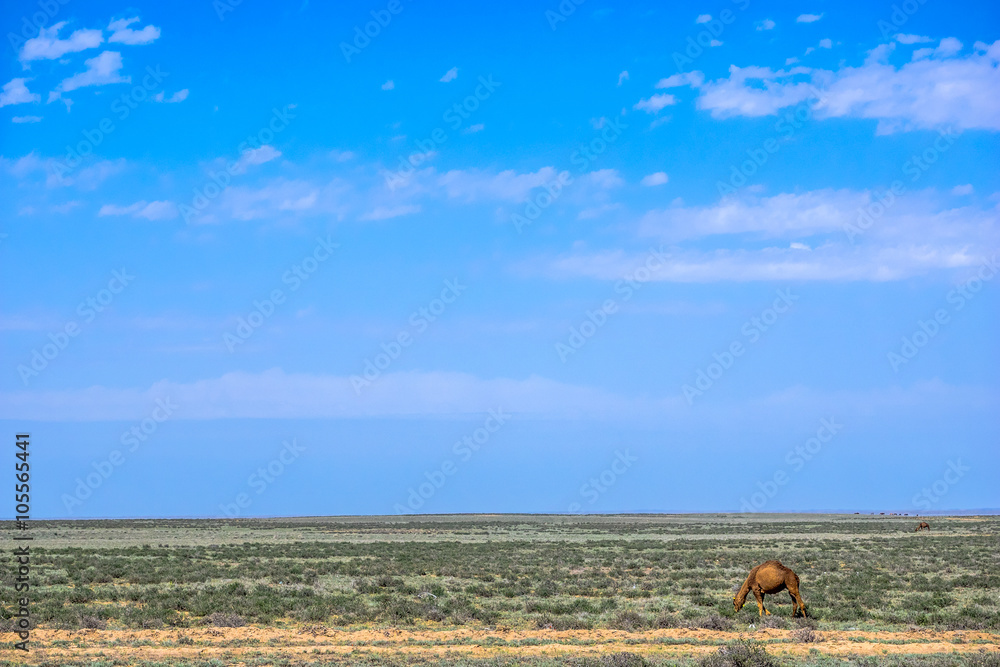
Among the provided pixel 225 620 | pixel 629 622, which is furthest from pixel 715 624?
pixel 225 620

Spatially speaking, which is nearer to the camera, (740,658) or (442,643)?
(740,658)

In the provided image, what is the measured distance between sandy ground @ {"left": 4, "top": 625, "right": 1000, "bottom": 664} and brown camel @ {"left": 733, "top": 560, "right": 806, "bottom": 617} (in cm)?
116

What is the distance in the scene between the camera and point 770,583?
19.1 metres

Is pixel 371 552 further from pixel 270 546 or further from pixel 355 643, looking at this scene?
pixel 355 643

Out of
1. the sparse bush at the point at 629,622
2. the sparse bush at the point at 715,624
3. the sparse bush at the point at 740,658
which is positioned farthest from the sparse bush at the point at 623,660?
the sparse bush at the point at 715,624

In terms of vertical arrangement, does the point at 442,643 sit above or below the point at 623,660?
below

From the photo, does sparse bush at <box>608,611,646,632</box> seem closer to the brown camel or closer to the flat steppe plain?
the flat steppe plain

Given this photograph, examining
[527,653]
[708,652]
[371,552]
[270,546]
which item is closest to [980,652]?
[708,652]

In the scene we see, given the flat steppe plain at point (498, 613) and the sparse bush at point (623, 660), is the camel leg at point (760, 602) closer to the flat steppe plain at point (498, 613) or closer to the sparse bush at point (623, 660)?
the flat steppe plain at point (498, 613)

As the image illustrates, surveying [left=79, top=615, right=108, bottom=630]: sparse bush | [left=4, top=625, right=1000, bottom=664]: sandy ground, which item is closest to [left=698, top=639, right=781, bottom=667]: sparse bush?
[left=4, top=625, right=1000, bottom=664]: sandy ground

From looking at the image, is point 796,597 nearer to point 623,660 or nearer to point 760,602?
point 760,602

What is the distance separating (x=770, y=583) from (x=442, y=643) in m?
7.73

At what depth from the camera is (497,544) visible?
48.7 meters

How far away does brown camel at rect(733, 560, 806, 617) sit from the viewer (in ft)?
62.2
